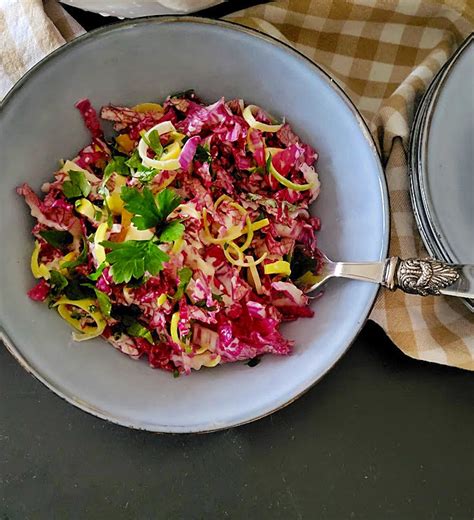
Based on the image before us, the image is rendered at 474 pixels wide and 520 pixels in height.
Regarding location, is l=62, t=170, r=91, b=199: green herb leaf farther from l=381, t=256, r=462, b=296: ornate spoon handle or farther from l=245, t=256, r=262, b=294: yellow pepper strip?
l=381, t=256, r=462, b=296: ornate spoon handle

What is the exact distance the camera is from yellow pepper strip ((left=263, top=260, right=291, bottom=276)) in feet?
3.52

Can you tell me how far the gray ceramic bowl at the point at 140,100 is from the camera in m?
1.05

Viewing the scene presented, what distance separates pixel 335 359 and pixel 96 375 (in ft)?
1.09

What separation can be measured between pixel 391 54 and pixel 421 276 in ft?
1.41

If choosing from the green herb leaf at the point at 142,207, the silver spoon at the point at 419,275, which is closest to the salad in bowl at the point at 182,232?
the green herb leaf at the point at 142,207

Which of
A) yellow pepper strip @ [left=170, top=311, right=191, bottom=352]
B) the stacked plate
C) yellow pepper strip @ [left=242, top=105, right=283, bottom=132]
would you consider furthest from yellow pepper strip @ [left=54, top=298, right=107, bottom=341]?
the stacked plate

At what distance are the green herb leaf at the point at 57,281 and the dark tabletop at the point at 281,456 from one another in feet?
0.58

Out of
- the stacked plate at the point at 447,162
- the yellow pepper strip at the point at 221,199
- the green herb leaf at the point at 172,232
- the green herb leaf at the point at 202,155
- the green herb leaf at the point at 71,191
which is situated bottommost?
the stacked plate at the point at 447,162

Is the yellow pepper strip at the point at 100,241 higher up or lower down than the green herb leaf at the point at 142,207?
lower down

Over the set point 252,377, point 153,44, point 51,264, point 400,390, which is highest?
point 153,44

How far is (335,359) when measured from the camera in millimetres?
1041

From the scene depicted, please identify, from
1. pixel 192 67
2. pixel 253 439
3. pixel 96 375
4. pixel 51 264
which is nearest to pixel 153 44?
pixel 192 67

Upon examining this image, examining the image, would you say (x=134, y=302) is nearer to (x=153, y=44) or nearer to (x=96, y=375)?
(x=96, y=375)

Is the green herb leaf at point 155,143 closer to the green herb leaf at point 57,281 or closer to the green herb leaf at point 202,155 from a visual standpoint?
the green herb leaf at point 202,155
